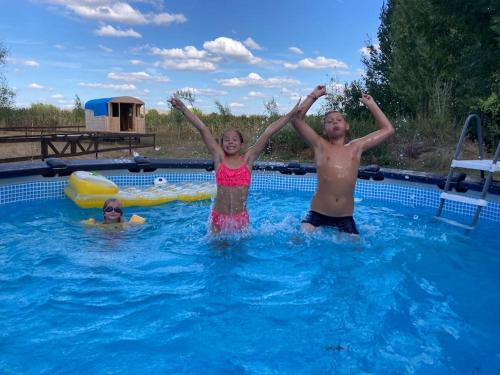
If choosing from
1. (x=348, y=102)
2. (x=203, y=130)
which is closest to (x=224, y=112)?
(x=348, y=102)

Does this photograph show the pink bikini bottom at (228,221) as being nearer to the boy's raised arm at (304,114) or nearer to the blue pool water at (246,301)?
the blue pool water at (246,301)

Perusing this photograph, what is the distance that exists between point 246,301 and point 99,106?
19.7 meters

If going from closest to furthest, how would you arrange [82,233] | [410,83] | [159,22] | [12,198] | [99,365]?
[99,365], [82,233], [12,198], [410,83], [159,22]

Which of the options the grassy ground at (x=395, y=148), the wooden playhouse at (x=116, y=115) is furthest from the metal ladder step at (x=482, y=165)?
the wooden playhouse at (x=116, y=115)

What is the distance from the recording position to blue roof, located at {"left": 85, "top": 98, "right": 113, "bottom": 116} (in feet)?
68.4

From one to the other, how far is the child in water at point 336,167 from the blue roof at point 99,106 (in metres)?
18.4

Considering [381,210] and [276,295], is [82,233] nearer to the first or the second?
[276,295]

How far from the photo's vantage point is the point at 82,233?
4.93 m

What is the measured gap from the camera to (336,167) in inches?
169

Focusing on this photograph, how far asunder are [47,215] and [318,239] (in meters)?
3.81

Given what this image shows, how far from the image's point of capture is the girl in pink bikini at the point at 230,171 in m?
4.01

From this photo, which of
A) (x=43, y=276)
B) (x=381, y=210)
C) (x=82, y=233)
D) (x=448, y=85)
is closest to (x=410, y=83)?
(x=448, y=85)

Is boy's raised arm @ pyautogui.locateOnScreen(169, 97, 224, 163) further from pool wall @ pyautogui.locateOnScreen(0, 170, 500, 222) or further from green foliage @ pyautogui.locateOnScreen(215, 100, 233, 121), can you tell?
green foliage @ pyautogui.locateOnScreen(215, 100, 233, 121)

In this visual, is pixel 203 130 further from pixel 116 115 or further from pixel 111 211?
pixel 116 115
